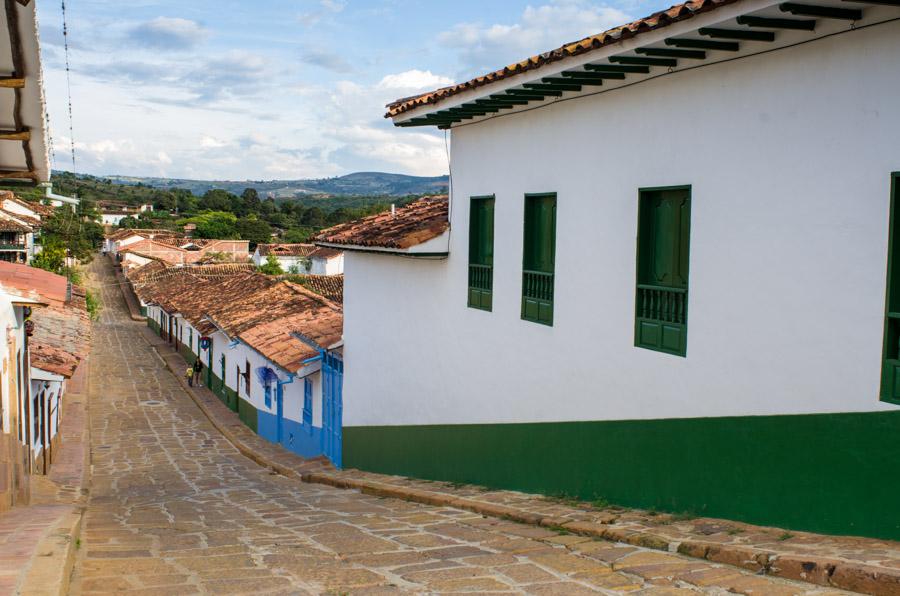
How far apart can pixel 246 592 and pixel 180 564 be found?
1.10 metres

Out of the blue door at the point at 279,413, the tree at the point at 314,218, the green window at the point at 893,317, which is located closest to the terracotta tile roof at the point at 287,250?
the tree at the point at 314,218

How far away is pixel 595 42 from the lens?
20.8 feet

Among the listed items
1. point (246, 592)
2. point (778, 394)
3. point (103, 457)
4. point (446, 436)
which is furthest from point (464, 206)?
point (103, 457)

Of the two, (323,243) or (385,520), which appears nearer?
(385,520)

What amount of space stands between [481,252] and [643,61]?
3750 millimetres

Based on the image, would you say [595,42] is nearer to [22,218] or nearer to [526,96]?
[526,96]

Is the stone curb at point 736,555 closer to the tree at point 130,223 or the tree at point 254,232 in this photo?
the tree at point 254,232

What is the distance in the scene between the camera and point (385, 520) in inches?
309

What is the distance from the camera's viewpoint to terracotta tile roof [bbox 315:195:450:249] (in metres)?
10.2

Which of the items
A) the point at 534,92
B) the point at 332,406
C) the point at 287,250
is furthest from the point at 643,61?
the point at 287,250

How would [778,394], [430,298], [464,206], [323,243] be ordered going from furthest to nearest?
[323,243] < [430,298] < [464,206] < [778,394]

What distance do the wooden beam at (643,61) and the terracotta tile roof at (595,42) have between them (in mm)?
159

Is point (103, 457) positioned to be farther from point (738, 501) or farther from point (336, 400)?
point (738, 501)

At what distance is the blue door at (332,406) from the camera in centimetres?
1403
